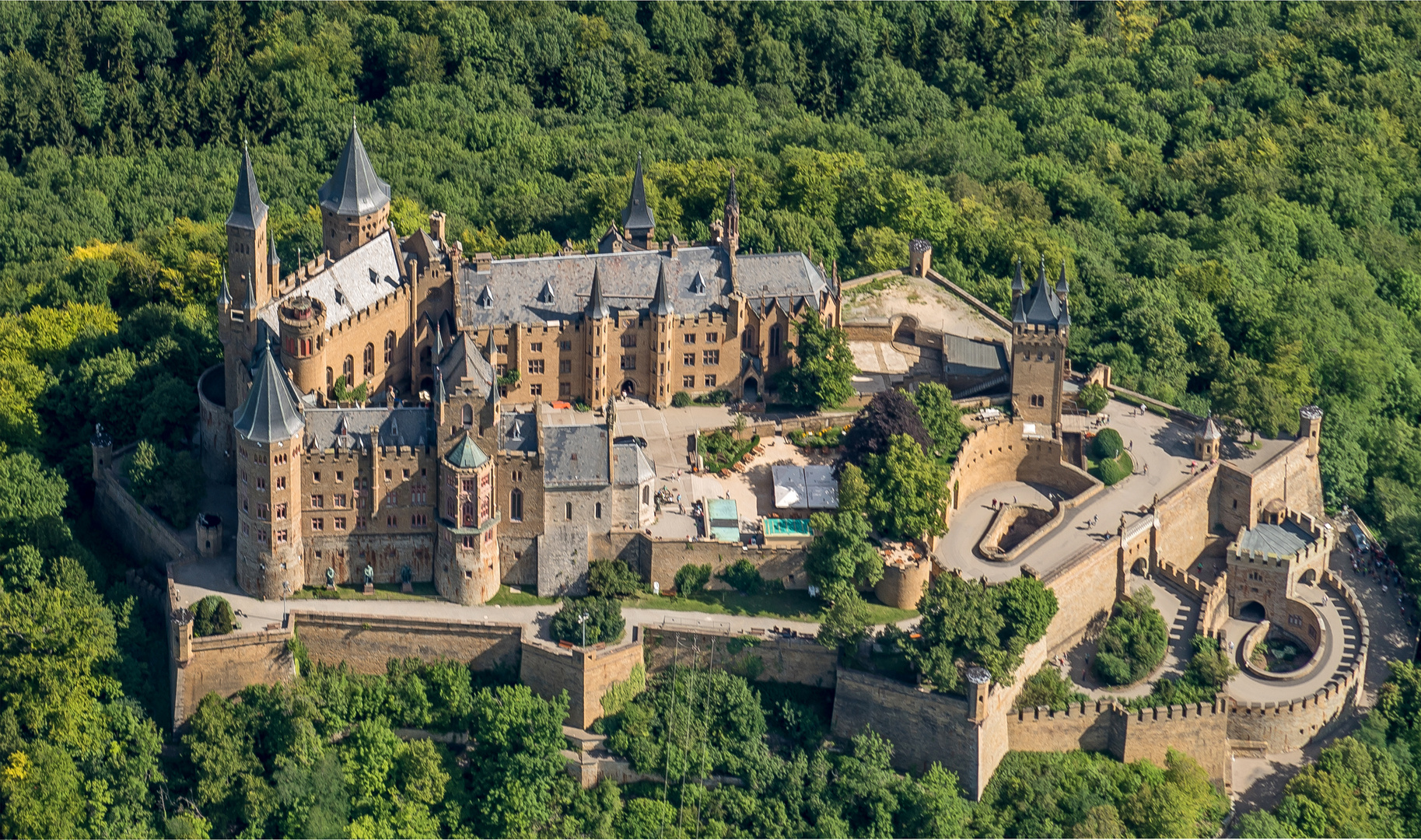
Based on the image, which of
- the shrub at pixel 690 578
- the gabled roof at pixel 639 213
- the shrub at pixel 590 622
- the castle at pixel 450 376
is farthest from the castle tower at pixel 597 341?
the shrub at pixel 590 622

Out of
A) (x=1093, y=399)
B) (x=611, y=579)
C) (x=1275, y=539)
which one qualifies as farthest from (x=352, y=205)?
(x=1275, y=539)

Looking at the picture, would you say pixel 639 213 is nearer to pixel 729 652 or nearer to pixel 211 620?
pixel 729 652

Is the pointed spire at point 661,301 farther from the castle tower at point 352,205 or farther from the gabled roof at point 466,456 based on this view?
the gabled roof at point 466,456

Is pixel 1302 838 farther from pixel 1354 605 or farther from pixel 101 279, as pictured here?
pixel 101 279

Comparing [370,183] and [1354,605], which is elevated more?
[370,183]

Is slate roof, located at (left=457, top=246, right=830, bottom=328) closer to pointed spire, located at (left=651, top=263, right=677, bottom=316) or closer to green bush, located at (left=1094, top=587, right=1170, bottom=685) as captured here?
pointed spire, located at (left=651, top=263, right=677, bottom=316)

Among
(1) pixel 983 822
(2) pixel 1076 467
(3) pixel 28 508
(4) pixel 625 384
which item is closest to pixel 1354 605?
(2) pixel 1076 467
